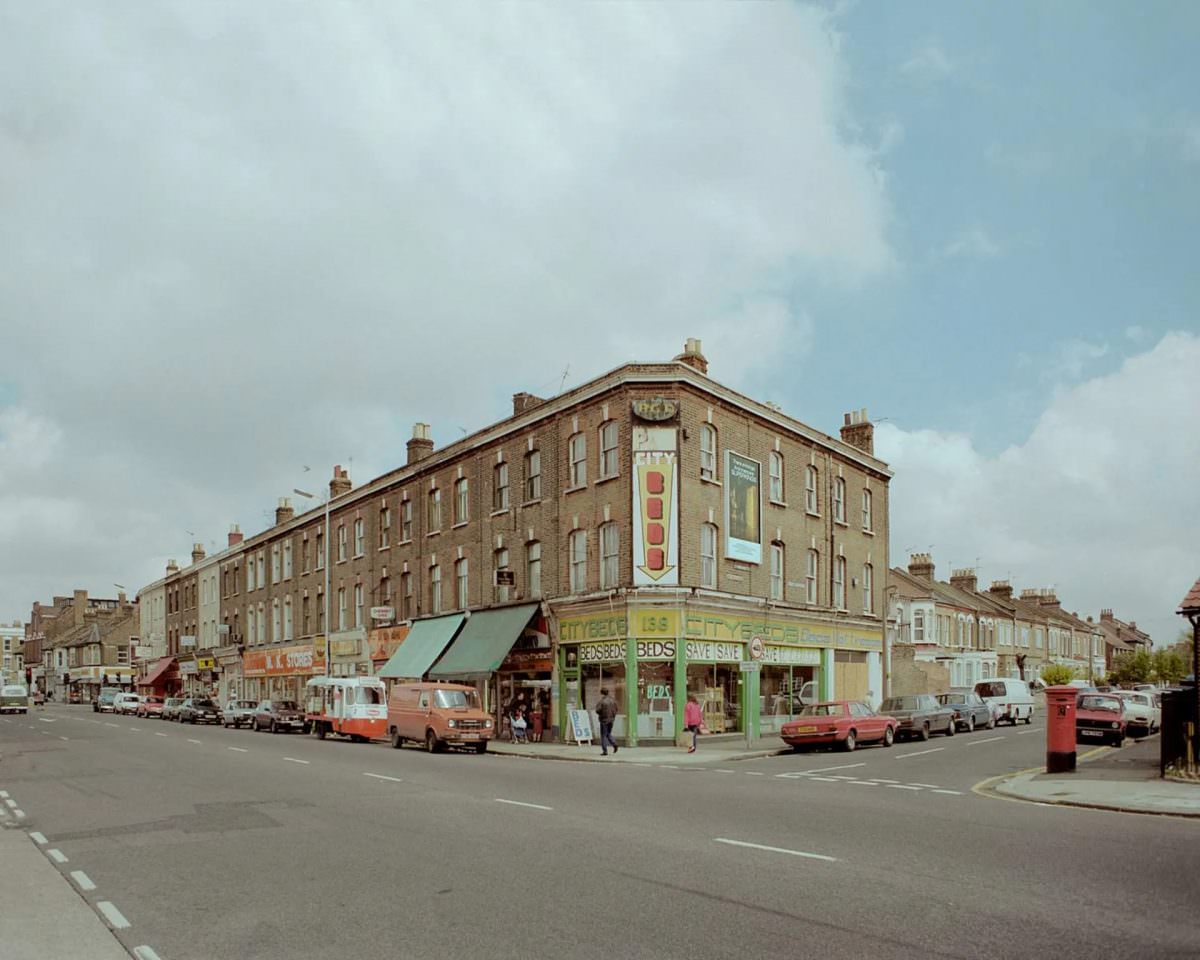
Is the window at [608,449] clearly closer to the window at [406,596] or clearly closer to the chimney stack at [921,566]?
the window at [406,596]

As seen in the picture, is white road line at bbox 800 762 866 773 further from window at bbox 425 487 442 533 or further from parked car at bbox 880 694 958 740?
window at bbox 425 487 442 533

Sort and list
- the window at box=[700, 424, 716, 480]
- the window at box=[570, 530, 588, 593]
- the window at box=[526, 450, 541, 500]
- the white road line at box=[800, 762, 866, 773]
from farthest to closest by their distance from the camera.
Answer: the window at box=[526, 450, 541, 500] < the window at box=[570, 530, 588, 593] < the window at box=[700, 424, 716, 480] < the white road line at box=[800, 762, 866, 773]

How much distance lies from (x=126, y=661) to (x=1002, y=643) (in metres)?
86.3

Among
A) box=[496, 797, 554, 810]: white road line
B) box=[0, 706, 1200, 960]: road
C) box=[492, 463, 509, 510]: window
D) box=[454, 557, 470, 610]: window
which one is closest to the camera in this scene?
box=[0, 706, 1200, 960]: road

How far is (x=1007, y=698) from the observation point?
44.9m

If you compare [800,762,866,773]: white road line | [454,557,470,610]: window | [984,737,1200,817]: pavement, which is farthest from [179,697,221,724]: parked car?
[984,737,1200,817]: pavement

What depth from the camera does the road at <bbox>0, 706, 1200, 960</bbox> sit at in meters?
7.92

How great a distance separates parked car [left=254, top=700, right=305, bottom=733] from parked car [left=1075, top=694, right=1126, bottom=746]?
31.1 meters

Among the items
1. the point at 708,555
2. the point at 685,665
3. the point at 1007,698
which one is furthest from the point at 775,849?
the point at 1007,698

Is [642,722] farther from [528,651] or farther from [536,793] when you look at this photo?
[536,793]

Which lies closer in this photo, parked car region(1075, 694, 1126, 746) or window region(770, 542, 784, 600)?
parked car region(1075, 694, 1126, 746)

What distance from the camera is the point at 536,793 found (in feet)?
59.5

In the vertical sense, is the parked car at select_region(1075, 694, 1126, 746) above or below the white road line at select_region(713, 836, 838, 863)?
below

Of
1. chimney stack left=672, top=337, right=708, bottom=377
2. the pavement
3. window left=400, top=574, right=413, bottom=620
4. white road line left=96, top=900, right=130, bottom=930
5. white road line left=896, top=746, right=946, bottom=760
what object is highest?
chimney stack left=672, top=337, right=708, bottom=377
